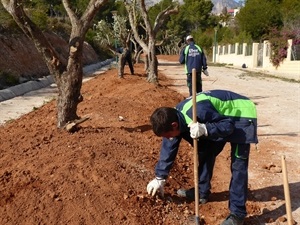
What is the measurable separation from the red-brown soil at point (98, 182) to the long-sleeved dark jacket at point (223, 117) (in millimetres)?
702

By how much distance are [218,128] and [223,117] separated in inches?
6.3

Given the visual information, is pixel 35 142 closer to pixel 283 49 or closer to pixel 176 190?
pixel 176 190

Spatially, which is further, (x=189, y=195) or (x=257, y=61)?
(x=257, y=61)

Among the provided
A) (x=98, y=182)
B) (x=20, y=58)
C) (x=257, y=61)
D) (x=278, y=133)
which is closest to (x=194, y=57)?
(x=278, y=133)

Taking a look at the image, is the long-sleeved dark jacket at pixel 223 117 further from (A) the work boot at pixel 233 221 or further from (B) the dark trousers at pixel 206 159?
(A) the work boot at pixel 233 221

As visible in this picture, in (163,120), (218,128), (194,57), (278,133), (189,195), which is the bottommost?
(278,133)

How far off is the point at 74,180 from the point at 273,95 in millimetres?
9468

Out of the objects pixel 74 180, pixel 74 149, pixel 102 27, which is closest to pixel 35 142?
pixel 74 149

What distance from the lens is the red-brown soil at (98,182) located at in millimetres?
3477

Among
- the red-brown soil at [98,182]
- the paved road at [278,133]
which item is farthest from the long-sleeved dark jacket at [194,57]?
the red-brown soil at [98,182]

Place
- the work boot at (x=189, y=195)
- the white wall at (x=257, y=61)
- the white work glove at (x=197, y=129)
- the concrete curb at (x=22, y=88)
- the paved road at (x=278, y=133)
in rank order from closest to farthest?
the white work glove at (x=197, y=129), the work boot at (x=189, y=195), the paved road at (x=278, y=133), the concrete curb at (x=22, y=88), the white wall at (x=257, y=61)

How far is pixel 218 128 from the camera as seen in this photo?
3.20m

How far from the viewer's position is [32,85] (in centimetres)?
1320

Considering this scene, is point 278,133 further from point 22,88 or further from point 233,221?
point 22,88
